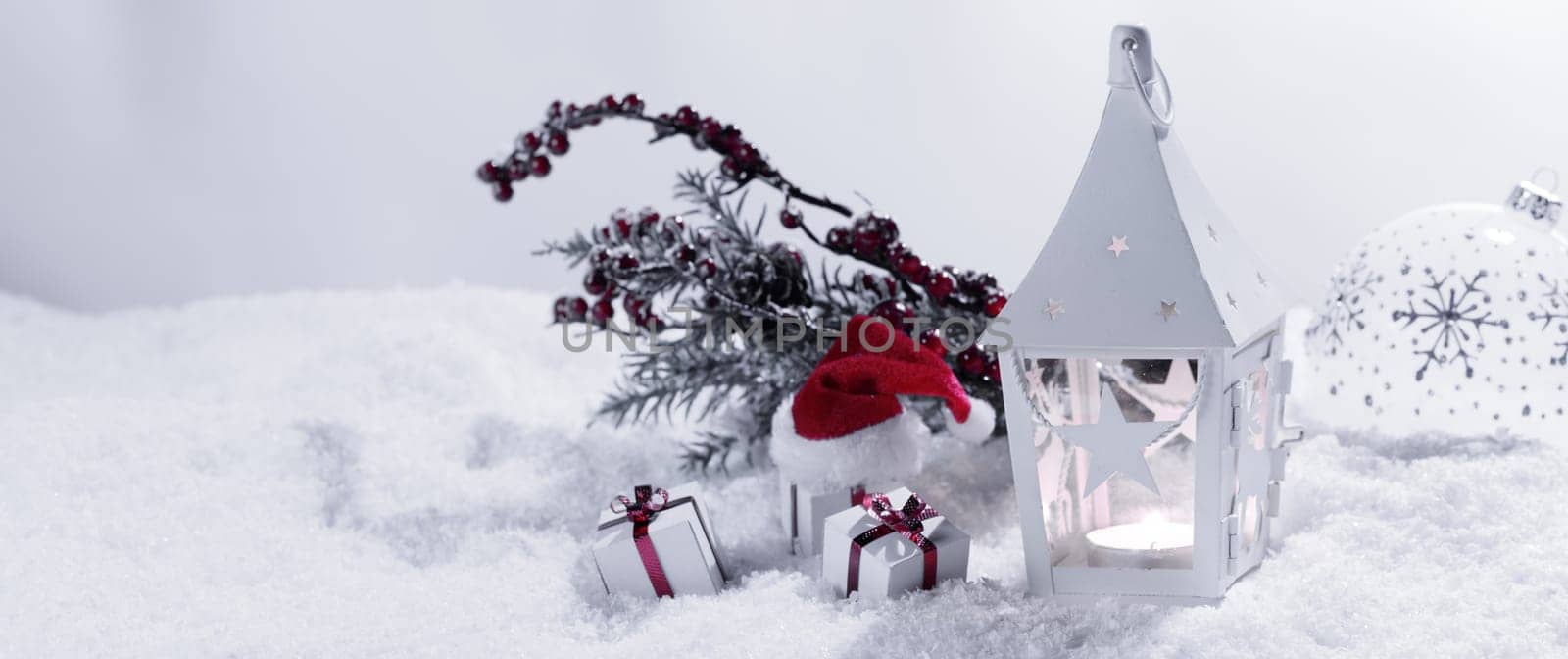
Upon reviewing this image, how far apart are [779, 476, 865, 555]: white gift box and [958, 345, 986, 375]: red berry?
0.18 metres

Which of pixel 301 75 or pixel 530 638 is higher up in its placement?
pixel 301 75

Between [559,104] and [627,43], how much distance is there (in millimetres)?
1190

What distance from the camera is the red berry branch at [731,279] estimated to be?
3.95 ft

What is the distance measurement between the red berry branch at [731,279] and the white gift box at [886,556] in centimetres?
22

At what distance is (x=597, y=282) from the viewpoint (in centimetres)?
121

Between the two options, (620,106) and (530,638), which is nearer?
(530,638)

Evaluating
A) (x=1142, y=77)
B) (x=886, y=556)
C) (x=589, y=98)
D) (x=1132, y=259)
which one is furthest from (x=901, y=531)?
(x=589, y=98)

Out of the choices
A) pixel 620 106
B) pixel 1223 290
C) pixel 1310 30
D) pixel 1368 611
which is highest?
pixel 1310 30

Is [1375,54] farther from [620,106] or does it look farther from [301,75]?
[301,75]

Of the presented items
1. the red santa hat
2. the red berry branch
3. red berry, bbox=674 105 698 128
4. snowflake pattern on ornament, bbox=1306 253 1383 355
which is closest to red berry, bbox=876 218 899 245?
the red berry branch

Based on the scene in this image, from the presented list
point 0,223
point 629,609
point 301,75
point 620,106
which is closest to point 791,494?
point 629,609

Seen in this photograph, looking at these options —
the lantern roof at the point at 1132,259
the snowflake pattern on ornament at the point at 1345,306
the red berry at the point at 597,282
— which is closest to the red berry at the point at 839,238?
the red berry at the point at 597,282

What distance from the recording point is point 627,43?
2.36 metres

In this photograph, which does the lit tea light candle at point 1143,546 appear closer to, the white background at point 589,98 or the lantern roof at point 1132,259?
the lantern roof at point 1132,259
